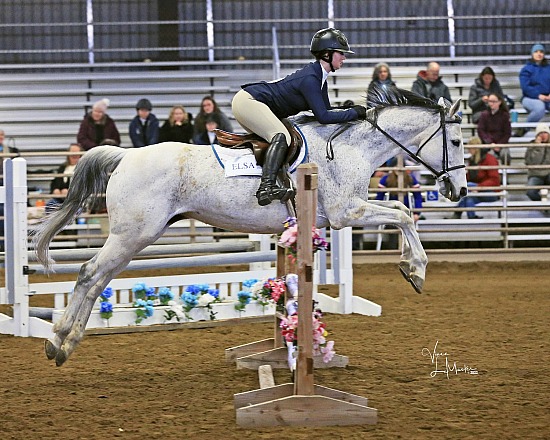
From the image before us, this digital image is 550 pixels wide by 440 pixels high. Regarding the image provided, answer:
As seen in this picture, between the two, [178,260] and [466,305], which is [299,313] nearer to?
[178,260]

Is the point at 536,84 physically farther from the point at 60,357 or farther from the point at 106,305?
the point at 60,357

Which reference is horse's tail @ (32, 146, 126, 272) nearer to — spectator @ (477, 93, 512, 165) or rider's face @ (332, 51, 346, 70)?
rider's face @ (332, 51, 346, 70)

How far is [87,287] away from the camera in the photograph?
6.21 meters

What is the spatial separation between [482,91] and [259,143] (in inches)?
374

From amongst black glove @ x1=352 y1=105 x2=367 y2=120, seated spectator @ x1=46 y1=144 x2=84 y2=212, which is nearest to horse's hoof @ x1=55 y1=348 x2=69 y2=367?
black glove @ x1=352 y1=105 x2=367 y2=120

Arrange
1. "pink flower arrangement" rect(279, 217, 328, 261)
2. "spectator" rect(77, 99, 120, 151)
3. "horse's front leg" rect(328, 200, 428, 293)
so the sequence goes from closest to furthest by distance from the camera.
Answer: "pink flower arrangement" rect(279, 217, 328, 261), "horse's front leg" rect(328, 200, 428, 293), "spectator" rect(77, 99, 120, 151)

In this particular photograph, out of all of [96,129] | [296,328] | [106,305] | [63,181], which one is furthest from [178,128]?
[296,328]

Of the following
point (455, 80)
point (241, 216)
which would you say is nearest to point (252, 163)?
point (241, 216)

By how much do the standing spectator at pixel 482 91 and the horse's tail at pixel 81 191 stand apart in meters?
9.43

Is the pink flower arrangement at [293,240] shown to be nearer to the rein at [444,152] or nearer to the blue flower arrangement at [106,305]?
the rein at [444,152]

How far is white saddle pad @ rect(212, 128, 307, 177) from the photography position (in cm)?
611

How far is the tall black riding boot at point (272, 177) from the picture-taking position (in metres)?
5.94

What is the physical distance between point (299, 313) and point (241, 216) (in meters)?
1.47

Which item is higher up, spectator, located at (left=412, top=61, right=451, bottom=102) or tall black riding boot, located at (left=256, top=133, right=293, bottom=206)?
spectator, located at (left=412, top=61, right=451, bottom=102)
